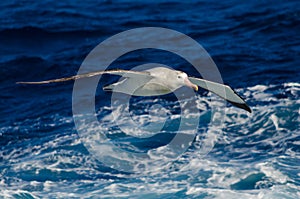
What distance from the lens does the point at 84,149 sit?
22344 mm

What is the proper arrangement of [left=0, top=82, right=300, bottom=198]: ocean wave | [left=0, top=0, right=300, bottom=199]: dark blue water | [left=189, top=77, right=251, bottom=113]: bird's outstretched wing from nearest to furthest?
[left=189, top=77, right=251, bottom=113]: bird's outstretched wing, [left=0, top=82, right=300, bottom=198]: ocean wave, [left=0, top=0, right=300, bottom=199]: dark blue water

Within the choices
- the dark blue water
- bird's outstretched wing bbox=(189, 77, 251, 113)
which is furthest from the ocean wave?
bird's outstretched wing bbox=(189, 77, 251, 113)

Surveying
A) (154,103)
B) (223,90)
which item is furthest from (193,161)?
(223,90)

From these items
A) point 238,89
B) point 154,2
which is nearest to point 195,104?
point 238,89

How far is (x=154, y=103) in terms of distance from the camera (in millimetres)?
24391

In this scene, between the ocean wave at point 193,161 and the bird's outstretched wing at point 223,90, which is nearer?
the bird's outstretched wing at point 223,90

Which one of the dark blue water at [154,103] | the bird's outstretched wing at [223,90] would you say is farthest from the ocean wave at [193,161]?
the bird's outstretched wing at [223,90]

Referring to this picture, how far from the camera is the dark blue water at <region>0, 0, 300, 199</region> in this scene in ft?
65.1

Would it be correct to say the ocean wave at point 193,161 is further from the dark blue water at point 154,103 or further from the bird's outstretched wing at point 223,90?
the bird's outstretched wing at point 223,90

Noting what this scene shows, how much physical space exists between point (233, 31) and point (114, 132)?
30.1ft

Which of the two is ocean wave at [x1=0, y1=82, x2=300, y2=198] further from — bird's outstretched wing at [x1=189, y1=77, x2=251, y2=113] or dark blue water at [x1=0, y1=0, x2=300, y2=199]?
bird's outstretched wing at [x1=189, y1=77, x2=251, y2=113]

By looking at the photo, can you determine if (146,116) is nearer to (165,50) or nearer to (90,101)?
(90,101)

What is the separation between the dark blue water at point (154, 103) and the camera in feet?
65.1

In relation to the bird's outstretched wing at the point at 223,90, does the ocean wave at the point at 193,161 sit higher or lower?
lower
